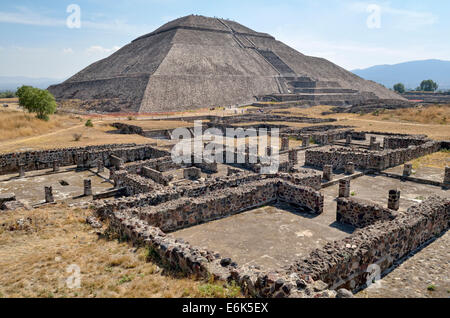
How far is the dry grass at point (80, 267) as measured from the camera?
248 inches

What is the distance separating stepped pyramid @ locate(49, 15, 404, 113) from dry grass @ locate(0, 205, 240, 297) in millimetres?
61327

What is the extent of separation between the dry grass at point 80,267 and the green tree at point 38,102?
4052cm

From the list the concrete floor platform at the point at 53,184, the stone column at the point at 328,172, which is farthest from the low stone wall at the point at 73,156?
the stone column at the point at 328,172

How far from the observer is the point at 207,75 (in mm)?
90938

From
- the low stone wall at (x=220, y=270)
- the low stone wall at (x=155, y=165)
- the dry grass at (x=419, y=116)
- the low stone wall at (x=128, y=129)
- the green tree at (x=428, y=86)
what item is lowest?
the low stone wall at (x=155, y=165)

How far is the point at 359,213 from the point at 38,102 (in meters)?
47.2

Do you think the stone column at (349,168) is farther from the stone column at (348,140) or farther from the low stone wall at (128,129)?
the low stone wall at (128,129)

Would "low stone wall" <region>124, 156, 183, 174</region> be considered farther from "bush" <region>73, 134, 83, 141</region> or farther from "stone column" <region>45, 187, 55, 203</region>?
"bush" <region>73, 134, 83, 141</region>

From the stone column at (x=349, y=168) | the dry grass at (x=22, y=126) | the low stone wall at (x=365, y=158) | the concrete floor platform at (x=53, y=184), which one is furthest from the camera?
the dry grass at (x=22, y=126)

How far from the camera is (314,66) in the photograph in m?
126

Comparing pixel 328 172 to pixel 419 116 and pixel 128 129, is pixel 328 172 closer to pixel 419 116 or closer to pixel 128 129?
pixel 128 129
